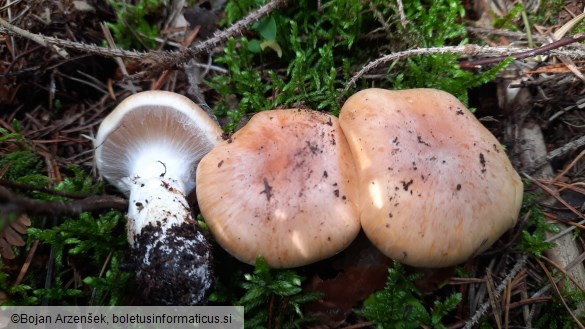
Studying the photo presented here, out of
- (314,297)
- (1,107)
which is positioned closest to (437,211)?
(314,297)

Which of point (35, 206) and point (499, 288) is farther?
point (499, 288)

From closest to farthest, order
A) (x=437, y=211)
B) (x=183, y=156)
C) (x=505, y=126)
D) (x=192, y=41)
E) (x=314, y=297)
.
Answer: (x=437, y=211) → (x=314, y=297) → (x=183, y=156) → (x=505, y=126) → (x=192, y=41)

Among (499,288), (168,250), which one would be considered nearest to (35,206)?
(168,250)

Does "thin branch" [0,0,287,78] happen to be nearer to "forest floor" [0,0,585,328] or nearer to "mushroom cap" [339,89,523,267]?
"forest floor" [0,0,585,328]

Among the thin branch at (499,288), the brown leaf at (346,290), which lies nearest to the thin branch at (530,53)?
the thin branch at (499,288)

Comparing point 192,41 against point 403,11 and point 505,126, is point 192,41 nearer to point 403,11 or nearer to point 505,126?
point 403,11

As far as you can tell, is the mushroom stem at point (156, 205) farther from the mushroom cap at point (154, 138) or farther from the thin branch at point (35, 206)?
the thin branch at point (35, 206)

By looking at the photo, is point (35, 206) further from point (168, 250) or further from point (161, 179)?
point (161, 179)

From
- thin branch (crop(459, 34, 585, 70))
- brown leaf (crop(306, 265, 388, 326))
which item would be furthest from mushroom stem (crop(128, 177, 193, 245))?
thin branch (crop(459, 34, 585, 70))
